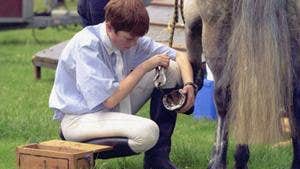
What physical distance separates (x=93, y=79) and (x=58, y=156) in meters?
0.46

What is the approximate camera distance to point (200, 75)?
5441 mm

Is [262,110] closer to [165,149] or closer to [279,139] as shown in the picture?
[279,139]

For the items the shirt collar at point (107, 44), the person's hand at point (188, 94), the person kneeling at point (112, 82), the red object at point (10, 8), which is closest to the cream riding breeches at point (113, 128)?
the person kneeling at point (112, 82)

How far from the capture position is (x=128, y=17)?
174 inches

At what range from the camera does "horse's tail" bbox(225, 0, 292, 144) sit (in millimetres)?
4180

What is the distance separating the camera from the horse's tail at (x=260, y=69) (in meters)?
4.18

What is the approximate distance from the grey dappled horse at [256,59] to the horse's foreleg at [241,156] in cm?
52

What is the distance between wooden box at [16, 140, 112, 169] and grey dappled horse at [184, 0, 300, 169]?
781 millimetres

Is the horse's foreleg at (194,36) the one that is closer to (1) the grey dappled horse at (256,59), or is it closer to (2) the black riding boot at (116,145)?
(1) the grey dappled horse at (256,59)

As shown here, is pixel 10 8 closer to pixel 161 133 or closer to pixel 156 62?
pixel 161 133

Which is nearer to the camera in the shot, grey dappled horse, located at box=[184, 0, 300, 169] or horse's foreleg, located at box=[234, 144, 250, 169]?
grey dappled horse, located at box=[184, 0, 300, 169]

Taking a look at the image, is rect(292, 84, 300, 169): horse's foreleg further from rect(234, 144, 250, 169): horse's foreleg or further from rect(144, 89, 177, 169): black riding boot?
rect(144, 89, 177, 169): black riding boot

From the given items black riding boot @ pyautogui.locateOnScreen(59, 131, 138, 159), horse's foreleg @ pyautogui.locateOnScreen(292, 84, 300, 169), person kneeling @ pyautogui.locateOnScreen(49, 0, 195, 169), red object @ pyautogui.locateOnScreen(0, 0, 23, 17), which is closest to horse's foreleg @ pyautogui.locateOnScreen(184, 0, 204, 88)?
person kneeling @ pyautogui.locateOnScreen(49, 0, 195, 169)

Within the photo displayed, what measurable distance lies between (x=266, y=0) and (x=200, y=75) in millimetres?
1302
